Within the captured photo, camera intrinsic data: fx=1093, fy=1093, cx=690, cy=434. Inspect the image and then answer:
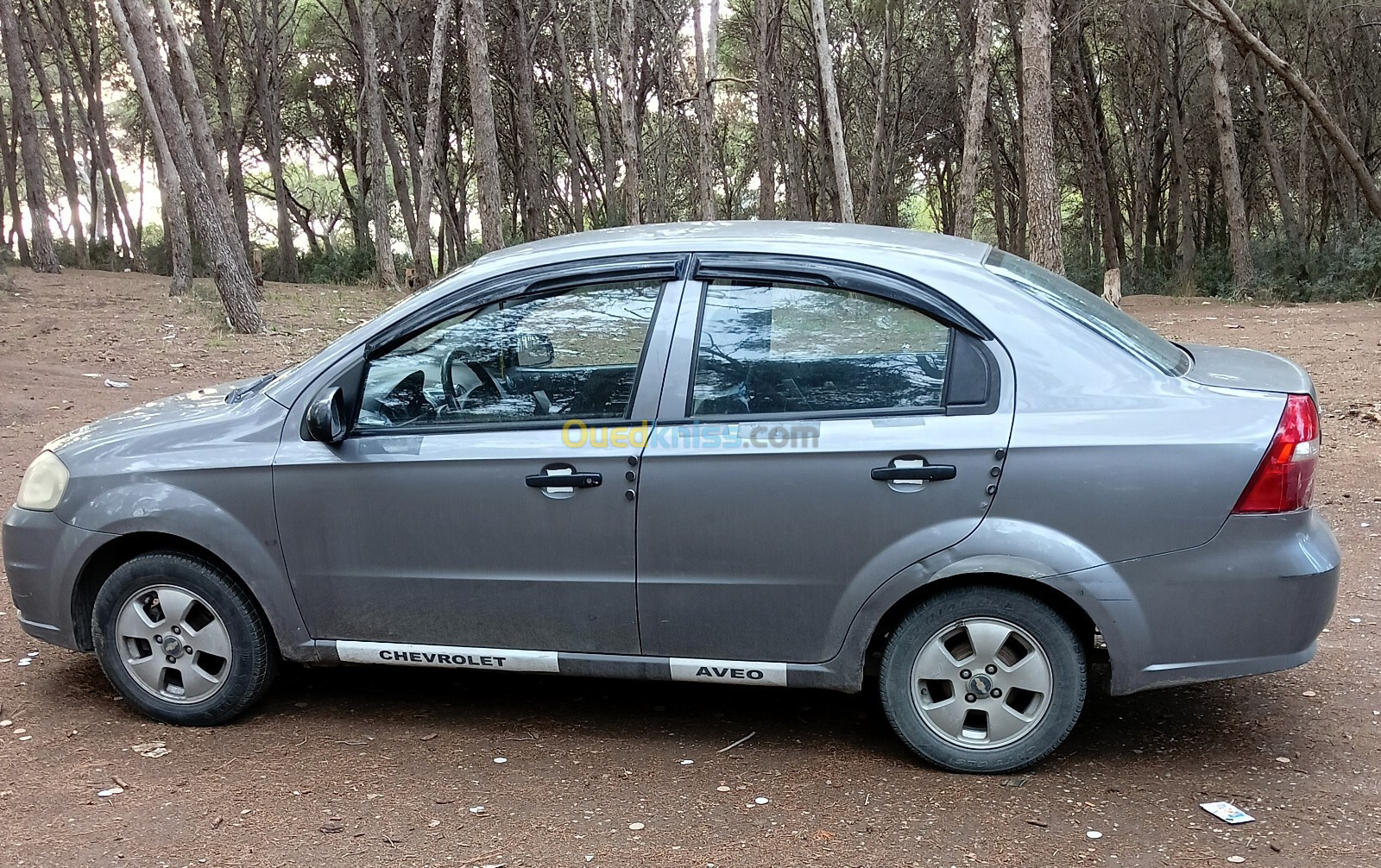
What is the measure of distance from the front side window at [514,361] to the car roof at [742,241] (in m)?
0.16

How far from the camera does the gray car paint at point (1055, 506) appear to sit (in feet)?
10.8

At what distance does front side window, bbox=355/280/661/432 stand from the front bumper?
117 cm

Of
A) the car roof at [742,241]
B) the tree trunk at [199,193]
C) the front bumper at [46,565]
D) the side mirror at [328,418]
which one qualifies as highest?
the tree trunk at [199,193]

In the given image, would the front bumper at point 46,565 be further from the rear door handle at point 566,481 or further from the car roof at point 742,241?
the car roof at point 742,241

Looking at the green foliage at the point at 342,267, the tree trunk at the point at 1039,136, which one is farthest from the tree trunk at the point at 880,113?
the green foliage at the point at 342,267

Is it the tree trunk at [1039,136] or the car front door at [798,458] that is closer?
the car front door at [798,458]

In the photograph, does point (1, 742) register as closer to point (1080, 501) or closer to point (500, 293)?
point (500, 293)

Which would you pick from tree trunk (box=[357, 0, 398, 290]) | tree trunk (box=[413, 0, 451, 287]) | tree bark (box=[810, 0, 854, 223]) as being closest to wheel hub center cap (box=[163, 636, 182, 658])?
tree bark (box=[810, 0, 854, 223])

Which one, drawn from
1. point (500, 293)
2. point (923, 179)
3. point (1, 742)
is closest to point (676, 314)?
point (500, 293)

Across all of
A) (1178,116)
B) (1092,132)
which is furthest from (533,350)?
(1178,116)

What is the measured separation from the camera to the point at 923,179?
139 feet

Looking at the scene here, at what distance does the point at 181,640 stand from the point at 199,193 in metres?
11.7

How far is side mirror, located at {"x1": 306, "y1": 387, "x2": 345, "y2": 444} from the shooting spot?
371 cm

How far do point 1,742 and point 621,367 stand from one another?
2614 millimetres
